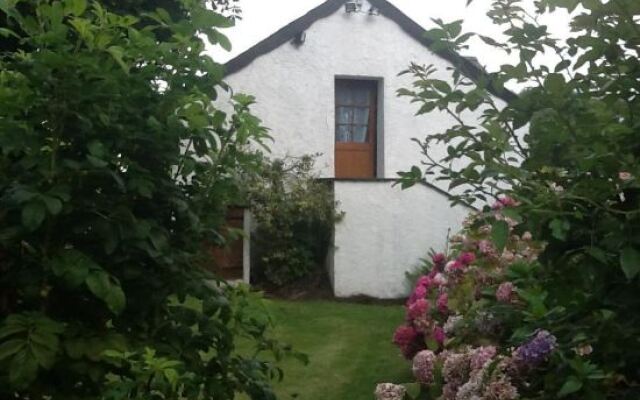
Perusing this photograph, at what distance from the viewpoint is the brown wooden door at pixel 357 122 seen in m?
12.5

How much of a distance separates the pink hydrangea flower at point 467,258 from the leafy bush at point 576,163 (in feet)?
Answer: 9.48

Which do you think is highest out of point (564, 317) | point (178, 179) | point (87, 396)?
point (178, 179)

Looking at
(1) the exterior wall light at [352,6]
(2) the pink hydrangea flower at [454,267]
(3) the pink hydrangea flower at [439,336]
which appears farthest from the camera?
(1) the exterior wall light at [352,6]

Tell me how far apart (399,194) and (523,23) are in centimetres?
832

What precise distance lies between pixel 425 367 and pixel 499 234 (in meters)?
2.89

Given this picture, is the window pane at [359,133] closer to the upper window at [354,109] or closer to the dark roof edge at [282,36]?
the upper window at [354,109]

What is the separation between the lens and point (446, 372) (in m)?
3.83

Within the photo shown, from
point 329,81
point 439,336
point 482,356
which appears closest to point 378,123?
point 329,81

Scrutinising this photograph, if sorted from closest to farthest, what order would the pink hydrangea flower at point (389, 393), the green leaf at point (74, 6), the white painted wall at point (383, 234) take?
1. the green leaf at point (74, 6)
2. the pink hydrangea flower at point (389, 393)
3. the white painted wall at point (383, 234)

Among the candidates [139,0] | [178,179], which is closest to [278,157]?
[139,0]

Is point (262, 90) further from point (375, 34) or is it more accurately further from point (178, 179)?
point (178, 179)

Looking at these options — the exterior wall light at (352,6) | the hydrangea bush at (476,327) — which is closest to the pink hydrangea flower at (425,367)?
the hydrangea bush at (476,327)

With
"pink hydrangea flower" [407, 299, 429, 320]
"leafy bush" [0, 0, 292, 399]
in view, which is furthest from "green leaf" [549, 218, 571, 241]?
"pink hydrangea flower" [407, 299, 429, 320]

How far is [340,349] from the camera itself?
6.96 meters
